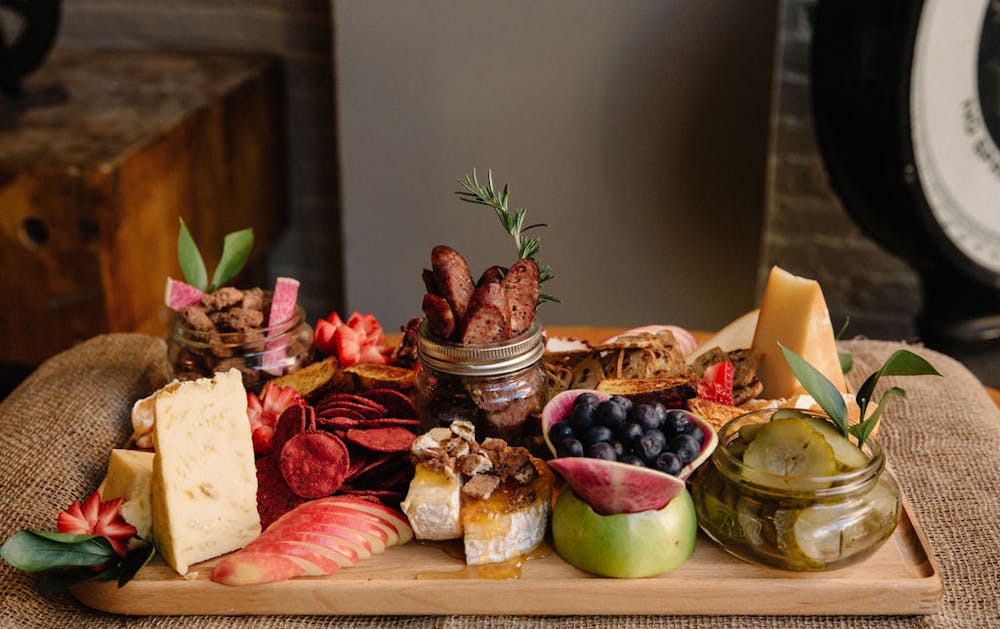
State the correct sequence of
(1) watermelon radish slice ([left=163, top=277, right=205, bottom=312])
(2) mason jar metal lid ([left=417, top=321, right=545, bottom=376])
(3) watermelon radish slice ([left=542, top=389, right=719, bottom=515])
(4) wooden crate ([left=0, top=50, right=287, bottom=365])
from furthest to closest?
(4) wooden crate ([left=0, top=50, right=287, bottom=365]) → (1) watermelon radish slice ([left=163, top=277, right=205, bottom=312]) → (2) mason jar metal lid ([left=417, top=321, right=545, bottom=376]) → (3) watermelon radish slice ([left=542, top=389, right=719, bottom=515])

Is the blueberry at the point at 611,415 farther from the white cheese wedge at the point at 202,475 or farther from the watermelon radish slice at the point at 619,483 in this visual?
the white cheese wedge at the point at 202,475

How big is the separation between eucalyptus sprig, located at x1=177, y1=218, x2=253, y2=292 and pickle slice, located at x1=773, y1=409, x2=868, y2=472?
67 centimetres

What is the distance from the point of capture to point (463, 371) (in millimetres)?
965

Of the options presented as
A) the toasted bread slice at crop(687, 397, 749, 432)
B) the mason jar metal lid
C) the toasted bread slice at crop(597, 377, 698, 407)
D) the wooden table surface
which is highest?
the mason jar metal lid

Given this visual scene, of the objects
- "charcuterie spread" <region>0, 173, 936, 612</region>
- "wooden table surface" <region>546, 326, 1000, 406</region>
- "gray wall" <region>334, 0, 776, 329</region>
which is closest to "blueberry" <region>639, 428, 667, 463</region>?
"charcuterie spread" <region>0, 173, 936, 612</region>

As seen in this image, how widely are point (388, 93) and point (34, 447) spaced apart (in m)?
1.24

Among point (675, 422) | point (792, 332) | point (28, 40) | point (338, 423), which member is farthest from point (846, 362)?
point (28, 40)

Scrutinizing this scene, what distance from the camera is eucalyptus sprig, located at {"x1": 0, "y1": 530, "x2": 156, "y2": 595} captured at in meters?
0.87

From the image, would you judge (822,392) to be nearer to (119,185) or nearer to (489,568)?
(489,568)

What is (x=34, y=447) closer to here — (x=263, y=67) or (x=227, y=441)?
(x=227, y=441)

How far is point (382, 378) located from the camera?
1.11 metres

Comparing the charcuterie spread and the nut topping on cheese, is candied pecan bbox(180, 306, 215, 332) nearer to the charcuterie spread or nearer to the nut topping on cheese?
the charcuterie spread

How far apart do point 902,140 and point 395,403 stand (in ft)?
3.07

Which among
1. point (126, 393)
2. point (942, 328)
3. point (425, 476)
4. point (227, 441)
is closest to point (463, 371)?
point (425, 476)
